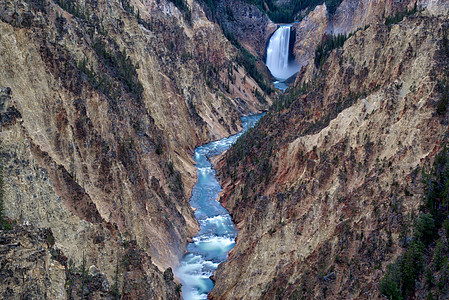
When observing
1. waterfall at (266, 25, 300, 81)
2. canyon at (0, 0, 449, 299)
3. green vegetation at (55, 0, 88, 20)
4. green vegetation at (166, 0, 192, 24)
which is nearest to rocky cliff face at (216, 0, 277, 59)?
waterfall at (266, 25, 300, 81)

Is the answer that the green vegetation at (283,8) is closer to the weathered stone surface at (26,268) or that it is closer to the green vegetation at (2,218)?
the green vegetation at (2,218)

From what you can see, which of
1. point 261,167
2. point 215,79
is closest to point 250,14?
point 215,79

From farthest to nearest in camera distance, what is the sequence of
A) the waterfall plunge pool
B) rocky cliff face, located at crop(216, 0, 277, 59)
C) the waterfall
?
rocky cliff face, located at crop(216, 0, 277, 59)
the waterfall
the waterfall plunge pool

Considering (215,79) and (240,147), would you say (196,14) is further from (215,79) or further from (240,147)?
(240,147)

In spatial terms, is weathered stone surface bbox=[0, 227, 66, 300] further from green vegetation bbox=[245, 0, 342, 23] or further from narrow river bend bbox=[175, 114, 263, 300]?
green vegetation bbox=[245, 0, 342, 23]

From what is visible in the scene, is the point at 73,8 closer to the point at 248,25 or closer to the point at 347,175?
the point at 347,175
